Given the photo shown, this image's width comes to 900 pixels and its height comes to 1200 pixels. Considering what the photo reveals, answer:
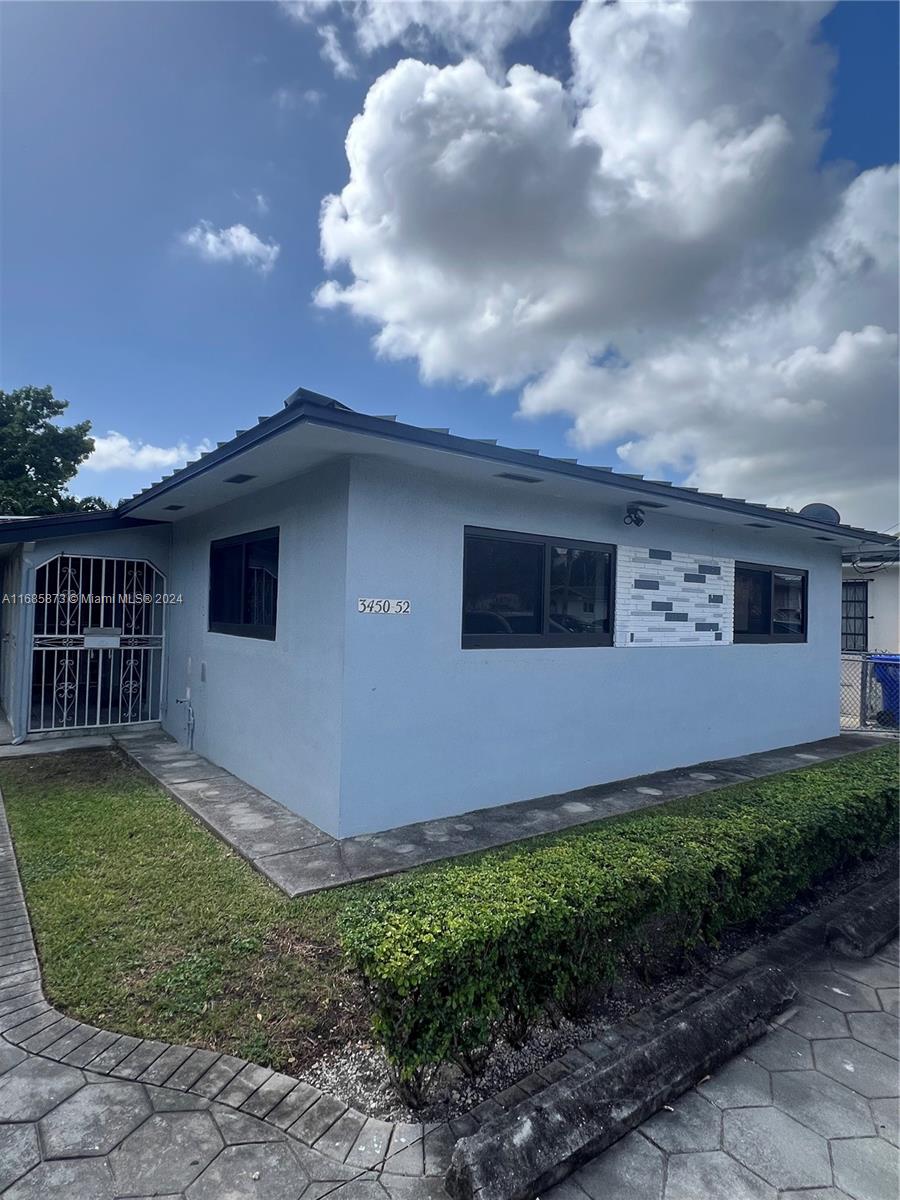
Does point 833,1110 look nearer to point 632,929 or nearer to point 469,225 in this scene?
point 632,929

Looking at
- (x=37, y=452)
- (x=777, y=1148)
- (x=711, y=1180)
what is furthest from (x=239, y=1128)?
(x=37, y=452)

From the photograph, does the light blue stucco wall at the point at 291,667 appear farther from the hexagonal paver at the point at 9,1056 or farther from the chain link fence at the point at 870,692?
the chain link fence at the point at 870,692

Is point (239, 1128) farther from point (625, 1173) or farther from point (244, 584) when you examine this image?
point (244, 584)

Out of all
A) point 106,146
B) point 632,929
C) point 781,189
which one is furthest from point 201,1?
point 632,929

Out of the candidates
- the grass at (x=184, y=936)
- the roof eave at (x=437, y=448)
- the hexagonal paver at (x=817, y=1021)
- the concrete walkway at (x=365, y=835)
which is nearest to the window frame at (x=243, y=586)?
the roof eave at (x=437, y=448)

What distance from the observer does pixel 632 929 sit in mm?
2572

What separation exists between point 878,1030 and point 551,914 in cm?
181

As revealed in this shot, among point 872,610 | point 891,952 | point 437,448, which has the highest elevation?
point 437,448

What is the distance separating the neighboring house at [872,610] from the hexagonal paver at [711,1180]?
11.9m

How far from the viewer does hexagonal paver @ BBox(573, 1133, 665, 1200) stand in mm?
1829

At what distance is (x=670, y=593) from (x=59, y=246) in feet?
33.0

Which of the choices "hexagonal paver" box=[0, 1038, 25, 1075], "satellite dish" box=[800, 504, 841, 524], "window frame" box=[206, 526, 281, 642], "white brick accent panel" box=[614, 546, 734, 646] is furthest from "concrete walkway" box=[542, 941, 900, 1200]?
"satellite dish" box=[800, 504, 841, 524]

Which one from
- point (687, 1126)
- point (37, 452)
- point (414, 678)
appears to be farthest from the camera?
point (37, 452)

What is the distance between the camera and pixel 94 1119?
2.00 metres
